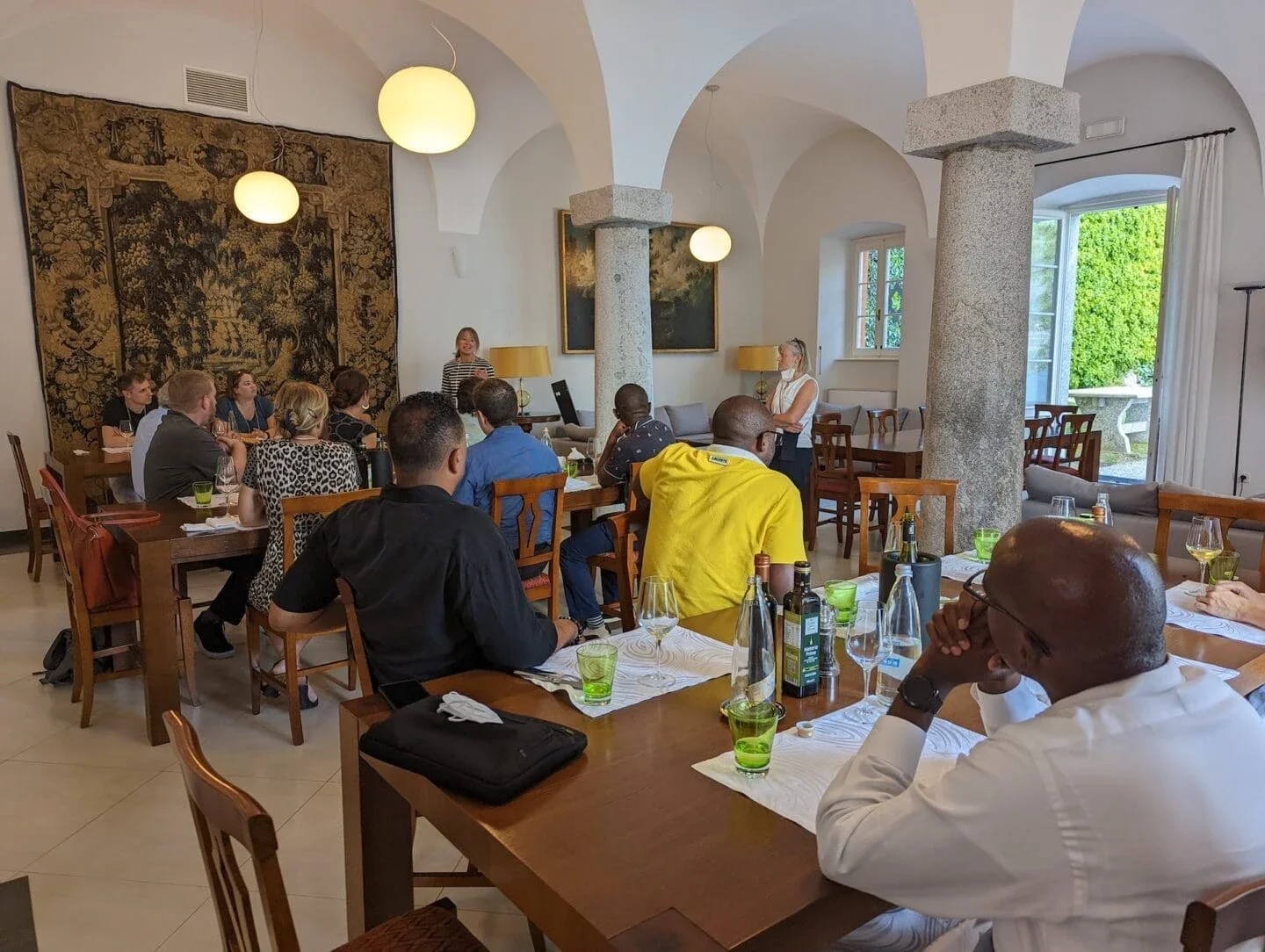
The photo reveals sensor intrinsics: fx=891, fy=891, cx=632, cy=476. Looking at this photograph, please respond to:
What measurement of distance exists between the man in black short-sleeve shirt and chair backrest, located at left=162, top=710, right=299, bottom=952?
2.41 feet

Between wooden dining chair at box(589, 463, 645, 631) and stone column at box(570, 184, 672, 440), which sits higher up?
stone column at box(570, 184, 672, 440)

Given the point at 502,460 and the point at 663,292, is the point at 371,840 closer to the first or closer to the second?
the point at 502,460

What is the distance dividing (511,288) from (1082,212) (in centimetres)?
546

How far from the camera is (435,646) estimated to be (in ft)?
6.69

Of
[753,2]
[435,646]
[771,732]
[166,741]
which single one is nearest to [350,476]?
[166,741]

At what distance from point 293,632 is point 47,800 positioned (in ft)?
2.95

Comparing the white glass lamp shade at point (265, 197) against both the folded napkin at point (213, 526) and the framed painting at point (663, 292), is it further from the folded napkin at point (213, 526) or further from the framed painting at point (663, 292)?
the folded napkin at point (213, 526)

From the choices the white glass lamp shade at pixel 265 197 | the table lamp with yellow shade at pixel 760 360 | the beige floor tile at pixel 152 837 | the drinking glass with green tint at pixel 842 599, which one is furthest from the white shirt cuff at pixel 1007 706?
the table lamp with yellow shade at pixel 760 360

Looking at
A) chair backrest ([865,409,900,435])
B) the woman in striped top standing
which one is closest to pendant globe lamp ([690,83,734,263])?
chair backrest ([865,409,900,435])

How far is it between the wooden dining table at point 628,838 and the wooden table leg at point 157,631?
6.36 feet

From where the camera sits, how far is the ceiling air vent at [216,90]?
6801 millimetres

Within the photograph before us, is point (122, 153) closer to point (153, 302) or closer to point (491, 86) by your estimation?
point (153, 302)

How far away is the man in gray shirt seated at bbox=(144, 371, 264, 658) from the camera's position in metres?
3.99

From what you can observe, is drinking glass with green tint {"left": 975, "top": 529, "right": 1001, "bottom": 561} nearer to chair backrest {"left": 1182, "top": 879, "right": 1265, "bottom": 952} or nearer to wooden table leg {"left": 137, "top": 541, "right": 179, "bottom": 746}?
chair backrest {"left": 1182, "top": 879, "right": 1265, "bottom": 952}
